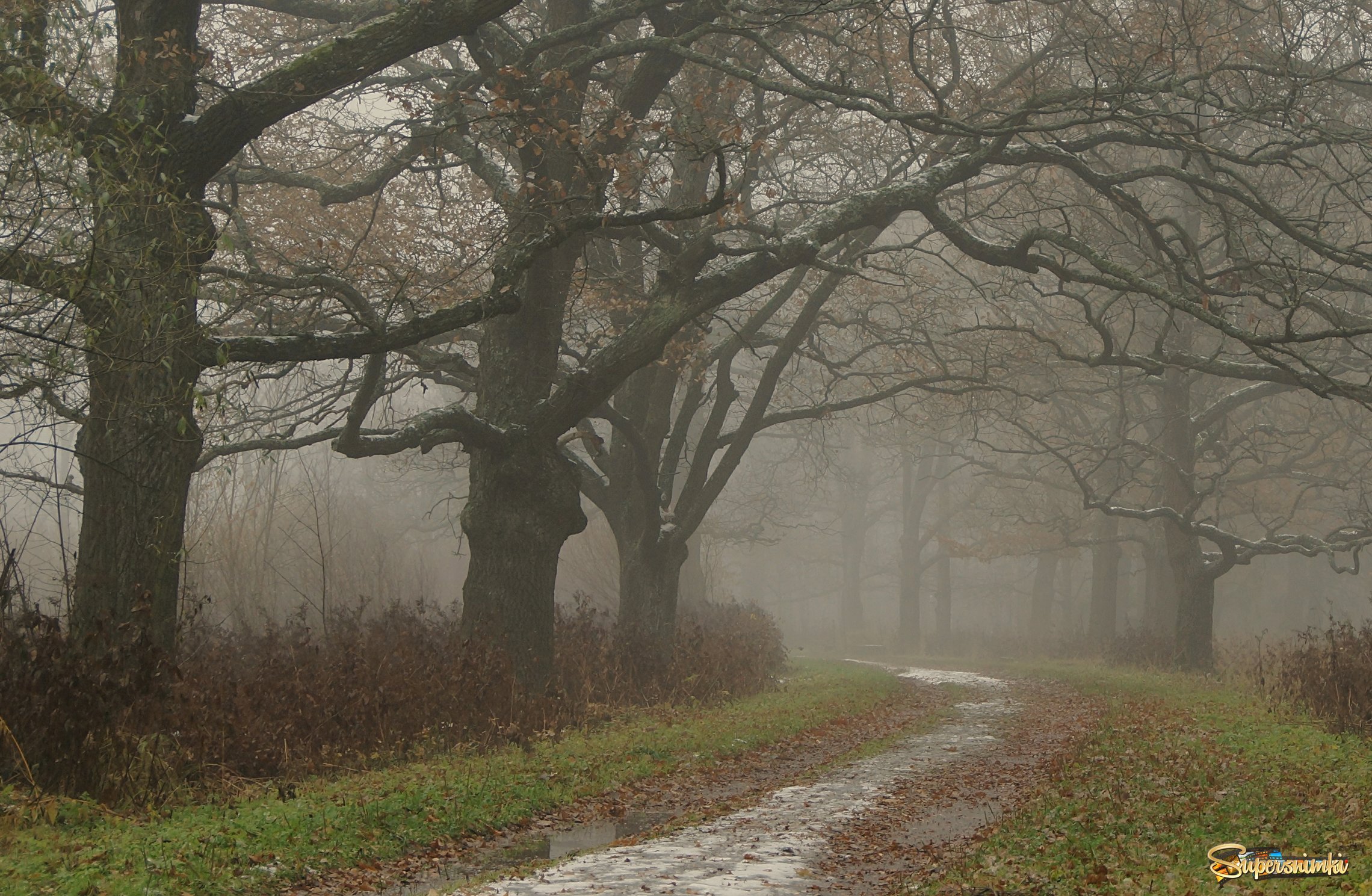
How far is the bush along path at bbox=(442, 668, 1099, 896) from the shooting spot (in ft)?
22.9

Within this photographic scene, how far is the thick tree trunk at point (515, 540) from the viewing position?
13.7m

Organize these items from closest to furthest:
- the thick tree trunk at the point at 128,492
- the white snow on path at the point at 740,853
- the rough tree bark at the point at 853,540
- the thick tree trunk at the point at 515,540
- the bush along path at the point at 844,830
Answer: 1. the white snow on path at the point at 740,853
2. the bush along path at the point at 844,830
3. the thick tree trunk at the point at 128,492
4. the thick tree trunk at the point at 515,540
5. the rough tree bark at the point at 853,540

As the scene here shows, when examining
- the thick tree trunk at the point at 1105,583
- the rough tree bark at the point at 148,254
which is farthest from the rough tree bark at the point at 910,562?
the rough tree bark at the point at 148,254

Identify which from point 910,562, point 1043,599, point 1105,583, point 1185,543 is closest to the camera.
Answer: point 1185,543

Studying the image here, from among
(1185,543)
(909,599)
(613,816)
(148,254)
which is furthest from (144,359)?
(909,599)

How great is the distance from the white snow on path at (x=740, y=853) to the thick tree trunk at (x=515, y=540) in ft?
13.9

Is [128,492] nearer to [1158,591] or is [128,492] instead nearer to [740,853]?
[740,853]

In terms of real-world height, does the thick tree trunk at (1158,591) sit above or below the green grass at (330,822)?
above

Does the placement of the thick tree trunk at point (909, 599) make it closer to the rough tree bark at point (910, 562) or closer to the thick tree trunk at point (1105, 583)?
the rough tree bark at point (910, 562)

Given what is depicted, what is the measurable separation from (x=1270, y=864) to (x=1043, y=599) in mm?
37984

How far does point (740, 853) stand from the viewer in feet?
25.5

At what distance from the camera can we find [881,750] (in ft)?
44.1

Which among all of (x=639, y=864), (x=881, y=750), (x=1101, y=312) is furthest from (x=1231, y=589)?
(x=639, y=864)

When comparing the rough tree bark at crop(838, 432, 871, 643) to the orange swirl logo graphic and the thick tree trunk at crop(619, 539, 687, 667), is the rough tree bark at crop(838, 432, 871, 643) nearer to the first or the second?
the thick tree trunk at crop(619, 539, 687, 667)
